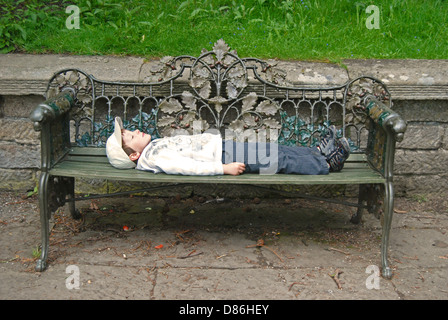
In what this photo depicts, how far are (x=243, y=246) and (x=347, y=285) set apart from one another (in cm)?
80

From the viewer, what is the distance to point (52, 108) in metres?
3.28

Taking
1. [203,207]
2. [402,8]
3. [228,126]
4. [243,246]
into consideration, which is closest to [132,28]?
[228,126]

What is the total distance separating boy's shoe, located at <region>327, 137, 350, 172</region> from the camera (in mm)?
3486

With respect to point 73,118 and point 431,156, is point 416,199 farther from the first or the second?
point 73,118

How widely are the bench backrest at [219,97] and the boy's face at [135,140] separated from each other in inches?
14.0

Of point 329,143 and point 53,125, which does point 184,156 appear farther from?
point 329,143

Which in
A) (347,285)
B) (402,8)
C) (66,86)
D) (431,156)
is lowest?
(347,285)

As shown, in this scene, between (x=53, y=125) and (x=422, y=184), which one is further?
(x=422, y=184)

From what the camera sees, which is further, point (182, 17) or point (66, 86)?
point (182, 17)

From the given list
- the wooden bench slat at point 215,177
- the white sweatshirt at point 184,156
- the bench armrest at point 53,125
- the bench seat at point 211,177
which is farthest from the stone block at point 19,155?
the white sweatshirt at point 184,156

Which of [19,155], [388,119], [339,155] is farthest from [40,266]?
[388,119]

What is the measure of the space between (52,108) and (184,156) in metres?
0.90

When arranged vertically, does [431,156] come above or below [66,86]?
below

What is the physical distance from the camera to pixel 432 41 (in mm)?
4801
